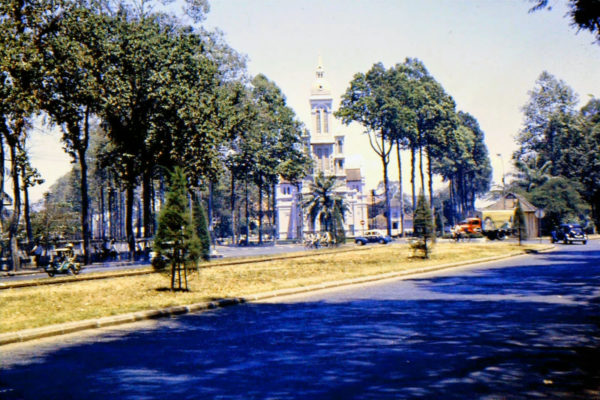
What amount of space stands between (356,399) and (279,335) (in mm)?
3968

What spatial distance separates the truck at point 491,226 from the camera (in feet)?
189

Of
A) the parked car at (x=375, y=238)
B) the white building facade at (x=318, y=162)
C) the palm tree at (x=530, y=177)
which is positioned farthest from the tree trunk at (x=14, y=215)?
the white building facade at (x=318, y=162)

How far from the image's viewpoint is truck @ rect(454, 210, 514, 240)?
57.6m

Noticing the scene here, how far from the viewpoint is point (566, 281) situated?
17.2m

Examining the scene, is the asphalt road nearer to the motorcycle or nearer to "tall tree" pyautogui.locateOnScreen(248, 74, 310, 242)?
the motorcycle

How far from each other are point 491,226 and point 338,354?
2324 inches

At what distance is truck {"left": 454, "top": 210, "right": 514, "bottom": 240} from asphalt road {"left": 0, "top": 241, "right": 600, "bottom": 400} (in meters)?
45.4

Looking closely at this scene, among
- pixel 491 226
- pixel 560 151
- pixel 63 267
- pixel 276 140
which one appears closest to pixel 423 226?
pixel 63 267

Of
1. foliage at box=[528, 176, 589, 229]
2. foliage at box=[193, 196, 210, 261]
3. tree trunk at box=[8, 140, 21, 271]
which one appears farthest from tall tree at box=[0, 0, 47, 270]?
foliage at box=[528, 176, 589, 229]

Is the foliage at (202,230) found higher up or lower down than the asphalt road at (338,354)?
higher up

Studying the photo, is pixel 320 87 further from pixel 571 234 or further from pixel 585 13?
pixel 585 13

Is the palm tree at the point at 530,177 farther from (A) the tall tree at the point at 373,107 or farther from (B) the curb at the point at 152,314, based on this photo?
(B) the curb at the point at 152,314

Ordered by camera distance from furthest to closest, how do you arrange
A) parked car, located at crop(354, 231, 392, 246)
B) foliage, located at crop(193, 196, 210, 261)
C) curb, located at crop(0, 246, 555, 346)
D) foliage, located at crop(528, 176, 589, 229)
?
foliage, located at crop(528, 176, 589, 229)
parked car, located at crop(354, 231, 392, 246)
foliage, located at crop(193, 196, 210, 261)
curb, located at crop(0, 246, 555, 346)

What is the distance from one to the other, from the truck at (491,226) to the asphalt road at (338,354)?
45.4m
